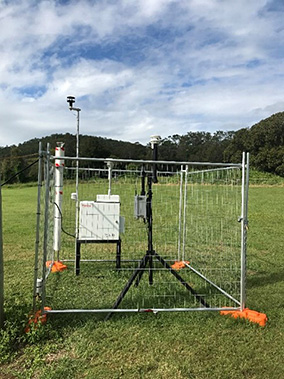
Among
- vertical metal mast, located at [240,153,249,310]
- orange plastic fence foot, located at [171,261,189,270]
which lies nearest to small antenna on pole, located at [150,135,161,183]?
vertical metal mast, located at [240,153,249,310]

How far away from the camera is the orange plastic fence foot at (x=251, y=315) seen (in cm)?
341

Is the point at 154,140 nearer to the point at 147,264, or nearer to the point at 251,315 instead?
the point at 251,315

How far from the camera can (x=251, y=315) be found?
3.48 meters

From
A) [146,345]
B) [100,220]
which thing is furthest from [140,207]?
[146,345]

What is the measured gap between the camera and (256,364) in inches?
107

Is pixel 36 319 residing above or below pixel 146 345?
above

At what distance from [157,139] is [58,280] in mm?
2536

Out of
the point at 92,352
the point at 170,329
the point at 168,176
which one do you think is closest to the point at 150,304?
the point at 170,329

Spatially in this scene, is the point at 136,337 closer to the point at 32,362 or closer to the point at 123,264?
the point at 32,362

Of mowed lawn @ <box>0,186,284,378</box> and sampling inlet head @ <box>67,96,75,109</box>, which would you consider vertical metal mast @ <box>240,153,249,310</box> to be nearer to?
mowed lawn @ <box>0,186,284,378</box>

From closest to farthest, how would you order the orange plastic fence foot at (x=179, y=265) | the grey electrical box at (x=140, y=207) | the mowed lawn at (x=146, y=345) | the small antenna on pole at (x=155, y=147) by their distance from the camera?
the mowed lawn at (x=146, y=345)
the small antenna on pole at (x=155, y=147)
the grey electrical box at (x=140, y=207)
the orange plastic fence foot at (x=179, y=265)

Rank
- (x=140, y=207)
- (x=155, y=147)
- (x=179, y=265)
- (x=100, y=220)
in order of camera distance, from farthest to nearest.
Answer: (x=179, y=265) < (x=100, y=220) < (x=140, y=207) < (x=155, y=147)

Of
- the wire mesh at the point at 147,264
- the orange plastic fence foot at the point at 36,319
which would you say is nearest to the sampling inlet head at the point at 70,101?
→ the wire mesh at the point at 147,264

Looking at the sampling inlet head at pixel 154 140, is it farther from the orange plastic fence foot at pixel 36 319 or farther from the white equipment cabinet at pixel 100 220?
the orange plastic fence foot at pixel 36 319
